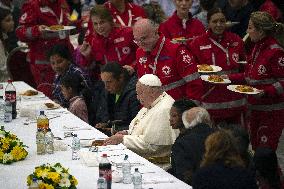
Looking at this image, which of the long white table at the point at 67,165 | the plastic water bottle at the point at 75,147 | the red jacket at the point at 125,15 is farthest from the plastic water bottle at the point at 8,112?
the red jacket at the point at 125,15

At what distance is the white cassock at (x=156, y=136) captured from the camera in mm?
7508

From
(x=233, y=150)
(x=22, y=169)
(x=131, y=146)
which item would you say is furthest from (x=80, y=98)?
(x=233, y=150)

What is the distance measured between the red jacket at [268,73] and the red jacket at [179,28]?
1.21 m

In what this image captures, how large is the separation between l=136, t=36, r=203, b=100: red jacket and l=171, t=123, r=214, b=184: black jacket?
1.95m

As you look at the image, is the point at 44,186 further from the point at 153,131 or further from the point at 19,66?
the point at 19,66

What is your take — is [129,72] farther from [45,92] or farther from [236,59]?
[45,92]

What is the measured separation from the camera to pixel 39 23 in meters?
11.6

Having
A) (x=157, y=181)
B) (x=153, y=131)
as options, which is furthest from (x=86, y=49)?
(x=157, y=181)

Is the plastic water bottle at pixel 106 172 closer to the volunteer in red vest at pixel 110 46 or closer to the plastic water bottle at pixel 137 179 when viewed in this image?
the plastic water bottle at pixel 137 179

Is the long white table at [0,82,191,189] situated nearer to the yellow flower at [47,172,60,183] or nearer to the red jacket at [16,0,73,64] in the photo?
the yellow flower at [47,172,60,183]

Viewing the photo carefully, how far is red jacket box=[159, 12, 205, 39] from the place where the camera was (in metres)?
10.1

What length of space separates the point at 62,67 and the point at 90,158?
3352 mm

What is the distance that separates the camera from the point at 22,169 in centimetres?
675

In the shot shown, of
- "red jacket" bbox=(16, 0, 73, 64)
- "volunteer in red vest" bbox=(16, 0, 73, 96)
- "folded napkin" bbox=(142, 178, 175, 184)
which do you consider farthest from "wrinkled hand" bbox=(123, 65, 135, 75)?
"folded napkin" bbox=(142, 178, 175, 184)
